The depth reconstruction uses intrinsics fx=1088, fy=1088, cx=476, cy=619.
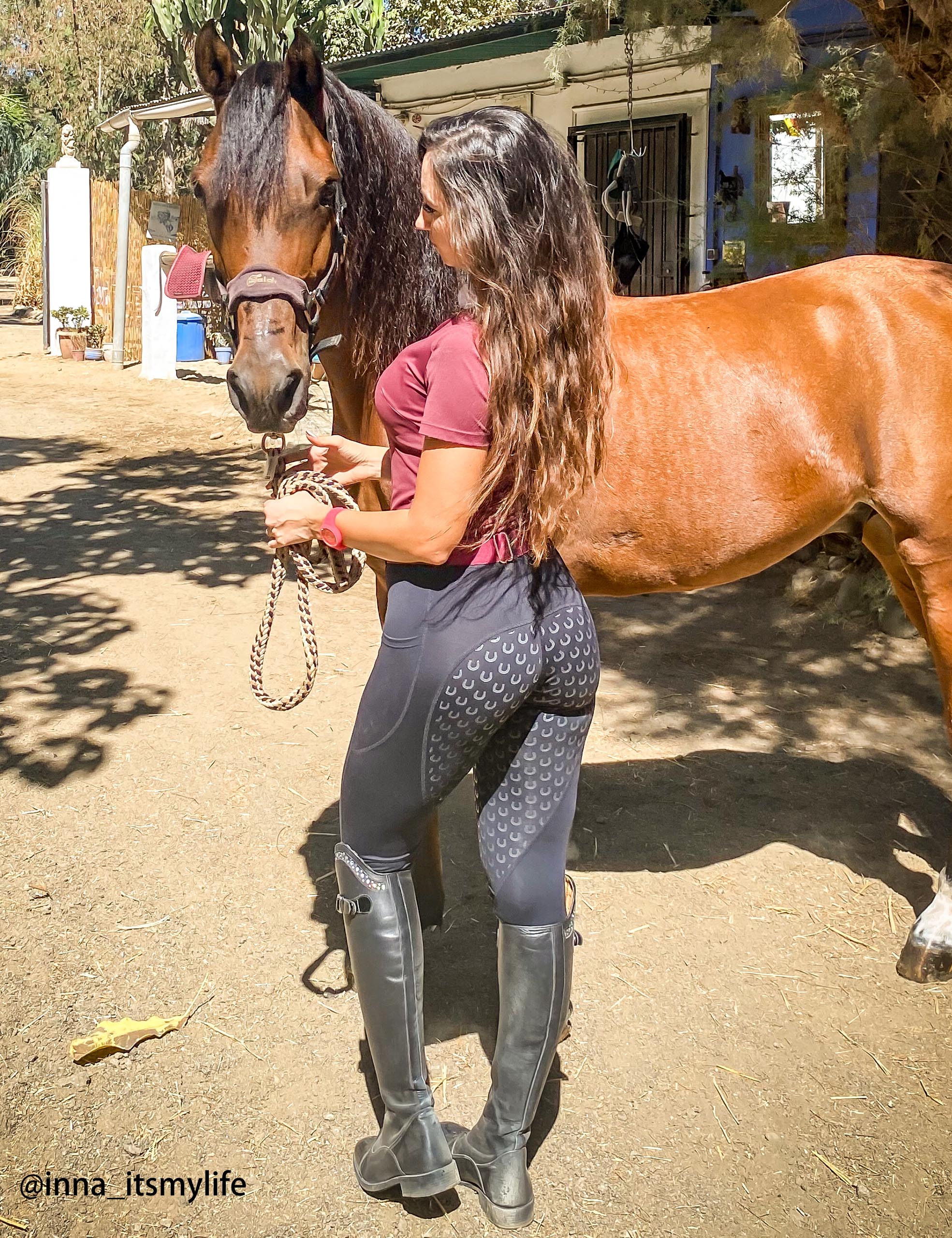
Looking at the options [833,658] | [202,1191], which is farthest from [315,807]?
[833,658]

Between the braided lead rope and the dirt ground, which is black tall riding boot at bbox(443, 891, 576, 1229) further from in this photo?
the braided lead rope

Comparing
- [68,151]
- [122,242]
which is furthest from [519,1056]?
[68,151]

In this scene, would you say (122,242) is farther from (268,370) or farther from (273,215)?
(268,370)

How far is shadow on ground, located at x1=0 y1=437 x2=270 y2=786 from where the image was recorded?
4.42m

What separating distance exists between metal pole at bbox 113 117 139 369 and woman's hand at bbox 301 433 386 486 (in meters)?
13.7

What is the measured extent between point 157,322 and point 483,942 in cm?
1273

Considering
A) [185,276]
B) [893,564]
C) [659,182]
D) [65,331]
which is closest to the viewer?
[893,564]

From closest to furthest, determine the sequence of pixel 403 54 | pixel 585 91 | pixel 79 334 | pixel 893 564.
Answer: pixel 893 564, pixel 403 54, pixel 585 91, pixel 79 334

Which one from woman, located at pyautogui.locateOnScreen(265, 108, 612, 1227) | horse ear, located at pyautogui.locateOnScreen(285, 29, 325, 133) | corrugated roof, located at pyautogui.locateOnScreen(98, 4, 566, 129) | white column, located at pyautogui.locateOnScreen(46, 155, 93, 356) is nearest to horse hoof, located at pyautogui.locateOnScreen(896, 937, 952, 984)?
woman, located at pyautogui.locateOnScreen(265, 108, 612, 1227)

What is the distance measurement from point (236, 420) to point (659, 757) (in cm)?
839

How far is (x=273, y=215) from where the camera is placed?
250cm

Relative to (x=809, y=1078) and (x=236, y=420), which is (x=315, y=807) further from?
(x=236, y=420)

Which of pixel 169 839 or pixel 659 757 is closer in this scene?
pixel 169 839

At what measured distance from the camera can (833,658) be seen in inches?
212
